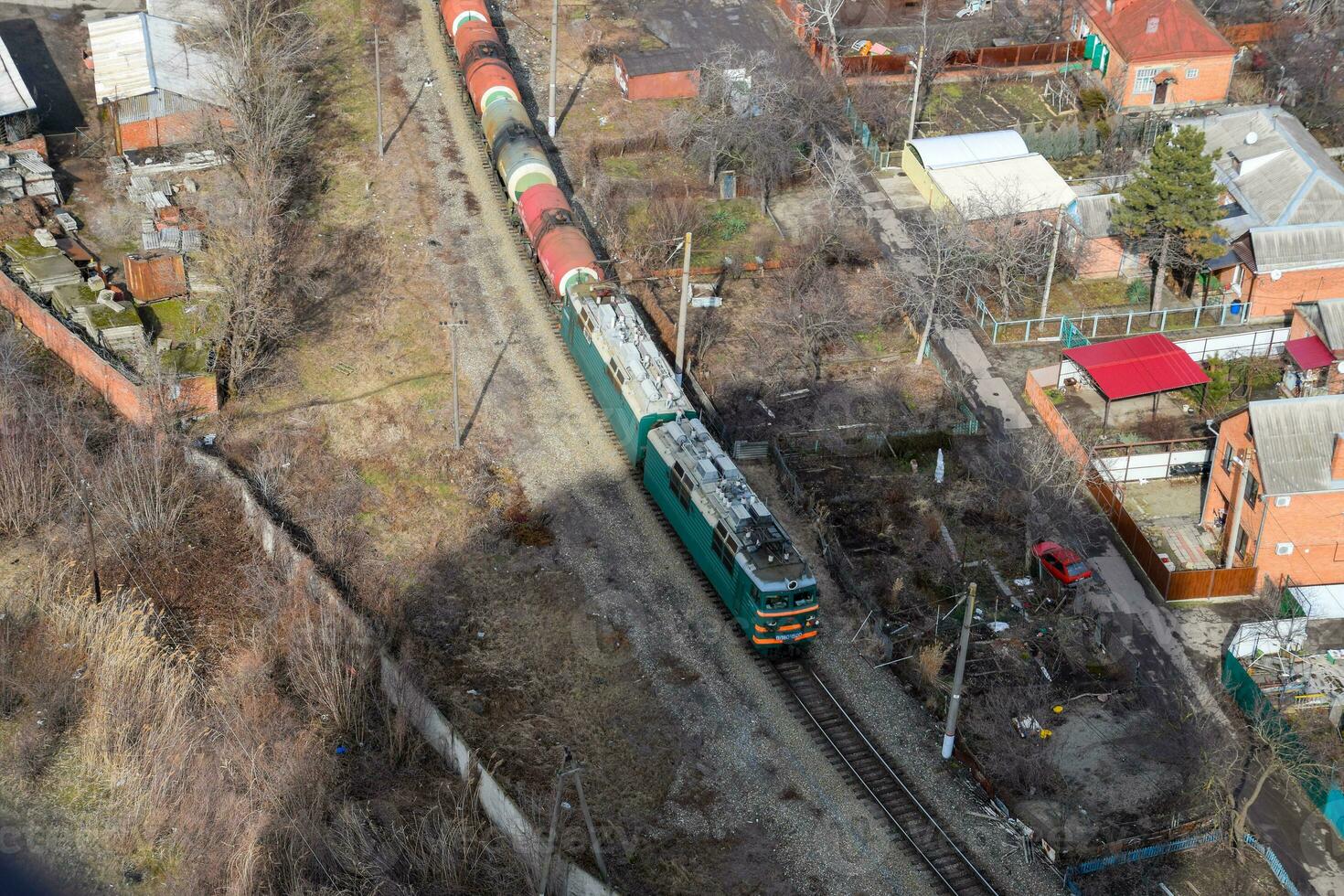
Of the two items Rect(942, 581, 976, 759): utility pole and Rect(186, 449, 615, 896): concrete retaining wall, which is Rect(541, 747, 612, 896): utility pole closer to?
Rect(186, 449, 615, 896): concrete retaining wall

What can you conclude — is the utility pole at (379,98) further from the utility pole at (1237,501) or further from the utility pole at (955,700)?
the utility pole at (1237,501)

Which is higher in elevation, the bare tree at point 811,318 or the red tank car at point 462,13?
the red tank car at point 462,13

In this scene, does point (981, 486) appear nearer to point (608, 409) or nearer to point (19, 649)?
point (608, 409)

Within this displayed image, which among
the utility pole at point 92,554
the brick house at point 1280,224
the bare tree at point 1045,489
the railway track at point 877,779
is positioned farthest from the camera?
the brick house at point 1280,224

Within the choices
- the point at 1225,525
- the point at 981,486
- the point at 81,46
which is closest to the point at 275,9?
the point at 81,46

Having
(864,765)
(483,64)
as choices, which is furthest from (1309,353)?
(483,64)

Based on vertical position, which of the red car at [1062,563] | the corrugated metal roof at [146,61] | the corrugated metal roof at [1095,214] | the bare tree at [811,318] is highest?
the corrugated metal roof at [146,61]

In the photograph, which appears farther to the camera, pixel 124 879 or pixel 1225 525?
pixel 1225 525

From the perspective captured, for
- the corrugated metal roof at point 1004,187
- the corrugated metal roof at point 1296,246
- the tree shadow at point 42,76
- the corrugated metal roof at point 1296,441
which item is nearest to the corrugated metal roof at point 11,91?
the tree shadow at point 42,76
